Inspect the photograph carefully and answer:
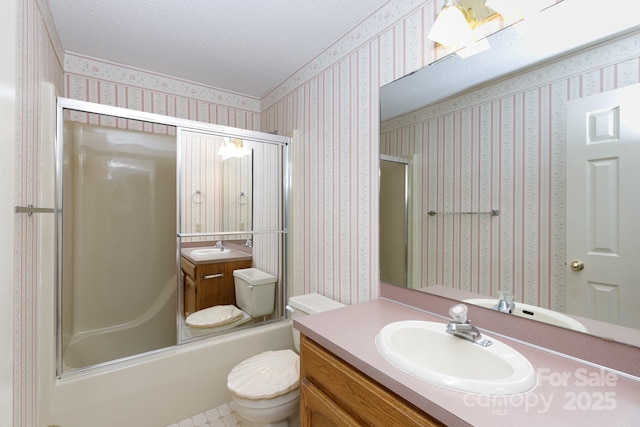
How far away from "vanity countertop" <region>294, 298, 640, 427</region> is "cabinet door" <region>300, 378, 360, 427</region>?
0.63 ft

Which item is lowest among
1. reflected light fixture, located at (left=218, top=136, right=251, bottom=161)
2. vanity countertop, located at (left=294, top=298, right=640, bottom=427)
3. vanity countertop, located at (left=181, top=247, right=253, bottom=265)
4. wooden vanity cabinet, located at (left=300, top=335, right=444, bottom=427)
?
wooden vanity cabinet, located at (left=300, top=335, right=444, bottom=427)

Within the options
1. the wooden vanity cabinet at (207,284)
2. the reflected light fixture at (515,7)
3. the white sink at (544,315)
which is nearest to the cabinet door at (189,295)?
the wooden vanity cabinet at (207,284)

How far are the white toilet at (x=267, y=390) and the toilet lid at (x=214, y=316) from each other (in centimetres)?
45

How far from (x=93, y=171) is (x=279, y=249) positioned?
57.2 inches

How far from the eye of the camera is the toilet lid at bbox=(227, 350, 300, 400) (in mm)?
1450

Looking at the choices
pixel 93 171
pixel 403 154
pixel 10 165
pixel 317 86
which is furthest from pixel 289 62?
pixel 10 165

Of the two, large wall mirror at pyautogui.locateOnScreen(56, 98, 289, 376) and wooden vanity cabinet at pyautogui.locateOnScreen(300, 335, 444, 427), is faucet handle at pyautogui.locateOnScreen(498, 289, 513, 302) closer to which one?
wooden vanity cabinet at pyautogui.locateOnScreen(300, 335, 444, 427)

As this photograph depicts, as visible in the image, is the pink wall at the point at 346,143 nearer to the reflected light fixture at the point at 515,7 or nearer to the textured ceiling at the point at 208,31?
the textured ceiling at the point at 208,31

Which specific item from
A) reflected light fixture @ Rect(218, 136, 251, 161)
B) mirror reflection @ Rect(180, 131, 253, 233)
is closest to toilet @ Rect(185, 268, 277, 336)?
mirror reflection @ Rect(180, 131, 253, 233)

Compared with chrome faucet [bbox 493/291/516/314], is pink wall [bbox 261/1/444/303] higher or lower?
higher

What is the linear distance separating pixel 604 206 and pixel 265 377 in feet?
5.32

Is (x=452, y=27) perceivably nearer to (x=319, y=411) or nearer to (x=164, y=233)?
(x=319, y=411)

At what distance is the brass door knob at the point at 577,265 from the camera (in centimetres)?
97

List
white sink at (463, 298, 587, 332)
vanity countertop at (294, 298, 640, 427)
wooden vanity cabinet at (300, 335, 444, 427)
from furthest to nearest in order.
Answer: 1. white sink at (463, 298, 587, 332)
2. wooden vanity cabinet at (300, 335, 444, 427)
3. vanity countertop at (294, 298, 640, 427)
